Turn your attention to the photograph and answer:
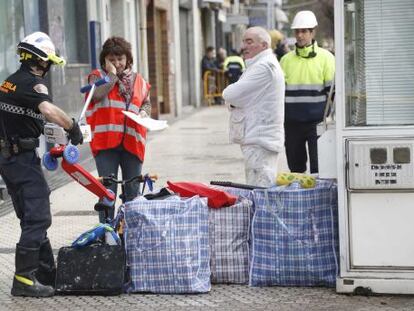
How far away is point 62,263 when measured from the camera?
6.38 meters

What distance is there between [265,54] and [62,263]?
7.33 feet

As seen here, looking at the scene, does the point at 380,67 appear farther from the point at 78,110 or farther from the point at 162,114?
the point at 162,114

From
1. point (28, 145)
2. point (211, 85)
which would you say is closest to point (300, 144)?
point (28, 145)

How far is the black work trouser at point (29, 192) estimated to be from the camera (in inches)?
247

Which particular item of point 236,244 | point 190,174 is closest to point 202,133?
point 190,174

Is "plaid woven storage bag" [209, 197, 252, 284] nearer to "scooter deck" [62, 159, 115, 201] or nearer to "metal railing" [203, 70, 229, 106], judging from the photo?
"scooter deck" [62, 159, 115, 201]

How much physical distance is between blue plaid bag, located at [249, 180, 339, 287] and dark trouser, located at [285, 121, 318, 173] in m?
2.40

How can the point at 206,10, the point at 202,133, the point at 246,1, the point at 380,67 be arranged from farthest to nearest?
the point at 246,1 < the point at 206,10 < the point at 202,133 < the point at 380,67

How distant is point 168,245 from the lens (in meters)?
6.26

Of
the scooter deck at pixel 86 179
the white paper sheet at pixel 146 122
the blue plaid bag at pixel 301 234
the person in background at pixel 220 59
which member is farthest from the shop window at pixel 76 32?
the person in background at pixel 220 59

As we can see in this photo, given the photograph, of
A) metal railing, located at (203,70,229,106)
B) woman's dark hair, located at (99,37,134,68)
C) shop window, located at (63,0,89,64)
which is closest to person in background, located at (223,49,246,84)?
metal railing, located at (203,70,229,106)

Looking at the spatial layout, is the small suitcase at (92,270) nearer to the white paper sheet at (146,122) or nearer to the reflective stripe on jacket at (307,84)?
the white paper sheet at (146,122)

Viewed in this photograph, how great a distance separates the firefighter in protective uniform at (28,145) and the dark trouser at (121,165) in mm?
1200

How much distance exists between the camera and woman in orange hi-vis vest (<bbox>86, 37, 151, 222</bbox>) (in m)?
7.46
